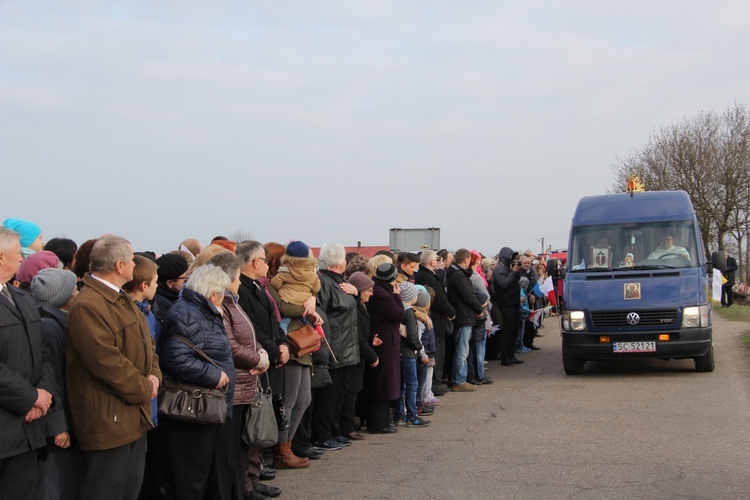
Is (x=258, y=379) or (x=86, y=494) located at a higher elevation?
(x=258, y=379)

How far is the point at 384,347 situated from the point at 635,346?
5047 millimetres

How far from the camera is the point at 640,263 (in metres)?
13.2

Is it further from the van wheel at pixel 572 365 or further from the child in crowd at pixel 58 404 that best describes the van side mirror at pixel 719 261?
the child in crowd at pixel 58 404

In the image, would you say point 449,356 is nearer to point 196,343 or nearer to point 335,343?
point 335,343

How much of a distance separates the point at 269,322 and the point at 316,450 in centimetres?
183

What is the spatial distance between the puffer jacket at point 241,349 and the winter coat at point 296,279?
4.39 ft

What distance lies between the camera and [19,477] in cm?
434

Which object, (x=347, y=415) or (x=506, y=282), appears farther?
(x=506, y=282)

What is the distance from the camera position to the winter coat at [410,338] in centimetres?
974

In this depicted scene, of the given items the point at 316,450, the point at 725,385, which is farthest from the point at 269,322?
the point at 725,385

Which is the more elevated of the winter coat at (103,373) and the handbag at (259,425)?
the winter coat at (103,373)

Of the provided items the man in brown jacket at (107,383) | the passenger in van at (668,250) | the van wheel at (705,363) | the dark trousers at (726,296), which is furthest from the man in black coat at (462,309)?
the dark trousers at (726,296)

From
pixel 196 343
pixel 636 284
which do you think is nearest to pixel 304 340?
pixel 196 343

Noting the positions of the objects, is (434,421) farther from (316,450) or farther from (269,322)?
(269,322)
